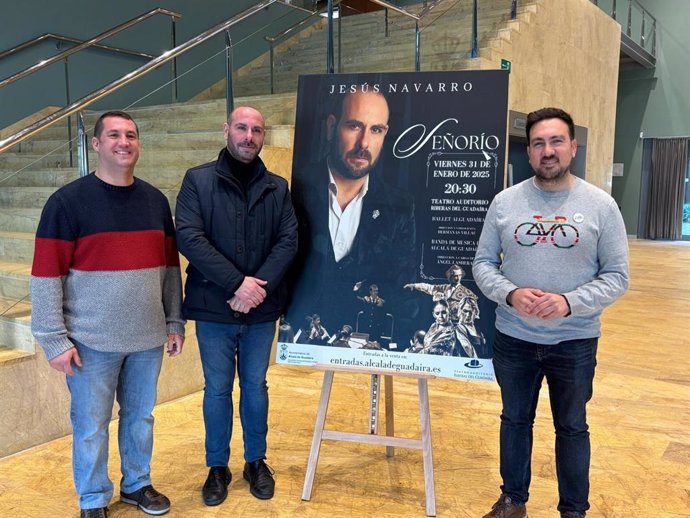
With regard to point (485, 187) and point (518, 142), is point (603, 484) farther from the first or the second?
point (518, 142)

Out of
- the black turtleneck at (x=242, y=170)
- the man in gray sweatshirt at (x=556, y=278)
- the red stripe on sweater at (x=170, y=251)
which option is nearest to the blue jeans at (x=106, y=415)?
the red stripe on sweater at (x=170, y=251)

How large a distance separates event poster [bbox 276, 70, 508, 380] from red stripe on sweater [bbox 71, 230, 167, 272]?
2.21ft

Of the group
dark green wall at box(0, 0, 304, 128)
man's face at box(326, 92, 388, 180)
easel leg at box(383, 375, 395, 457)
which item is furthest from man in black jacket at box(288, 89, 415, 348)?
dark green wall at box(0, 0, 304, 128)

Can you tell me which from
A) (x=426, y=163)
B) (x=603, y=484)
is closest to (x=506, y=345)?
A: (x=426, y=163)

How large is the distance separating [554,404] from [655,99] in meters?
14.4

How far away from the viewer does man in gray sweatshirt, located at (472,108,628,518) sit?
2170 mm

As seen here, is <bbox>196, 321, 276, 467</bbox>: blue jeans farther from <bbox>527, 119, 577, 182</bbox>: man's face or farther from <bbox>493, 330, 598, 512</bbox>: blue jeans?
<bbox>527, 119, 577, 182</bbox>: man's face

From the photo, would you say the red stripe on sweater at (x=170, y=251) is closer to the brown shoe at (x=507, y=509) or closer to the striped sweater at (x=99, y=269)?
the striped sweater at (x=99, y=269)

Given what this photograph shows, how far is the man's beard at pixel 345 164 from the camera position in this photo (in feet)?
8.95

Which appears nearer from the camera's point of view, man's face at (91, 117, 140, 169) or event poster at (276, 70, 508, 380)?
man's face at (91, 117, 140, 169)

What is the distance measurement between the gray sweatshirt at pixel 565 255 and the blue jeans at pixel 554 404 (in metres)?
0.06

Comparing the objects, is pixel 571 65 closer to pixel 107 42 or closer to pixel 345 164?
pixel 107 42

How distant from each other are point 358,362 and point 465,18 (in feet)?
14.9

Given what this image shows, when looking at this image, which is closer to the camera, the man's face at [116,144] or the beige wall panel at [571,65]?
the man's face at [116,144]
